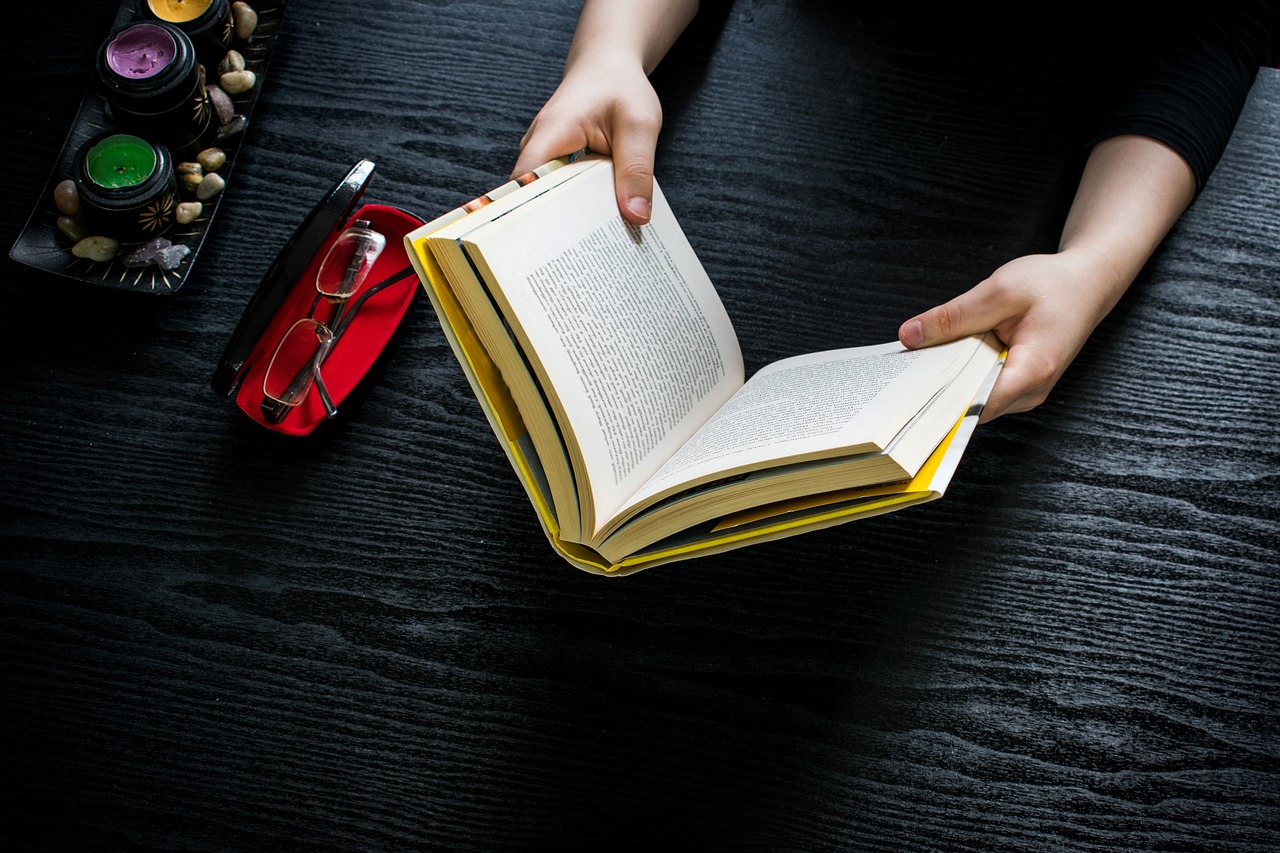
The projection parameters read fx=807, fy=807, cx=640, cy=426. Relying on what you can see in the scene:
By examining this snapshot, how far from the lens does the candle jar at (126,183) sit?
795 millimetres

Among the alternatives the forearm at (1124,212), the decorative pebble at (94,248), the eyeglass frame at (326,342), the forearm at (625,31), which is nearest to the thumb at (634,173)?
the forearm at (625,31)

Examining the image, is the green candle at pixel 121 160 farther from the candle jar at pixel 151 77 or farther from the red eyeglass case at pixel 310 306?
the red eyeglass case at pixel 310 306

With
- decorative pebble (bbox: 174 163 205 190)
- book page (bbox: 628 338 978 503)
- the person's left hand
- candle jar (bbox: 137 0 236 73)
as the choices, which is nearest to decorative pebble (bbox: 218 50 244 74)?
candle jar (bbox: 137 0 236 73)

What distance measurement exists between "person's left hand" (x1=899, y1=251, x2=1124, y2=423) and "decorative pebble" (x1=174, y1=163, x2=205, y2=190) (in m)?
0.75

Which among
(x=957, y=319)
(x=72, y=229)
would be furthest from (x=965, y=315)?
(x=72, y=229)

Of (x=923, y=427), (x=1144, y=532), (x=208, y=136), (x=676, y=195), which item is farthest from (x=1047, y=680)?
(x=208, y=136)

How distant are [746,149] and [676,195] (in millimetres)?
100

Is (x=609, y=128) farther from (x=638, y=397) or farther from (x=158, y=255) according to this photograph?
(x=158, y=255)

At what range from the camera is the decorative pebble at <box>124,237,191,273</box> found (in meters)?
0.84

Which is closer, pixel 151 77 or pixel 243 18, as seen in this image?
pixel 151 77

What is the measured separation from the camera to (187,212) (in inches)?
33.9

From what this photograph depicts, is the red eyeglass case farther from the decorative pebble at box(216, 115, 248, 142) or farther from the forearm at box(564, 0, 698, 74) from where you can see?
the forearm at box(564, 0, 698, 74)

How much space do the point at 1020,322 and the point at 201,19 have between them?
89cm

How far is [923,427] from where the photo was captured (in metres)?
0.60
